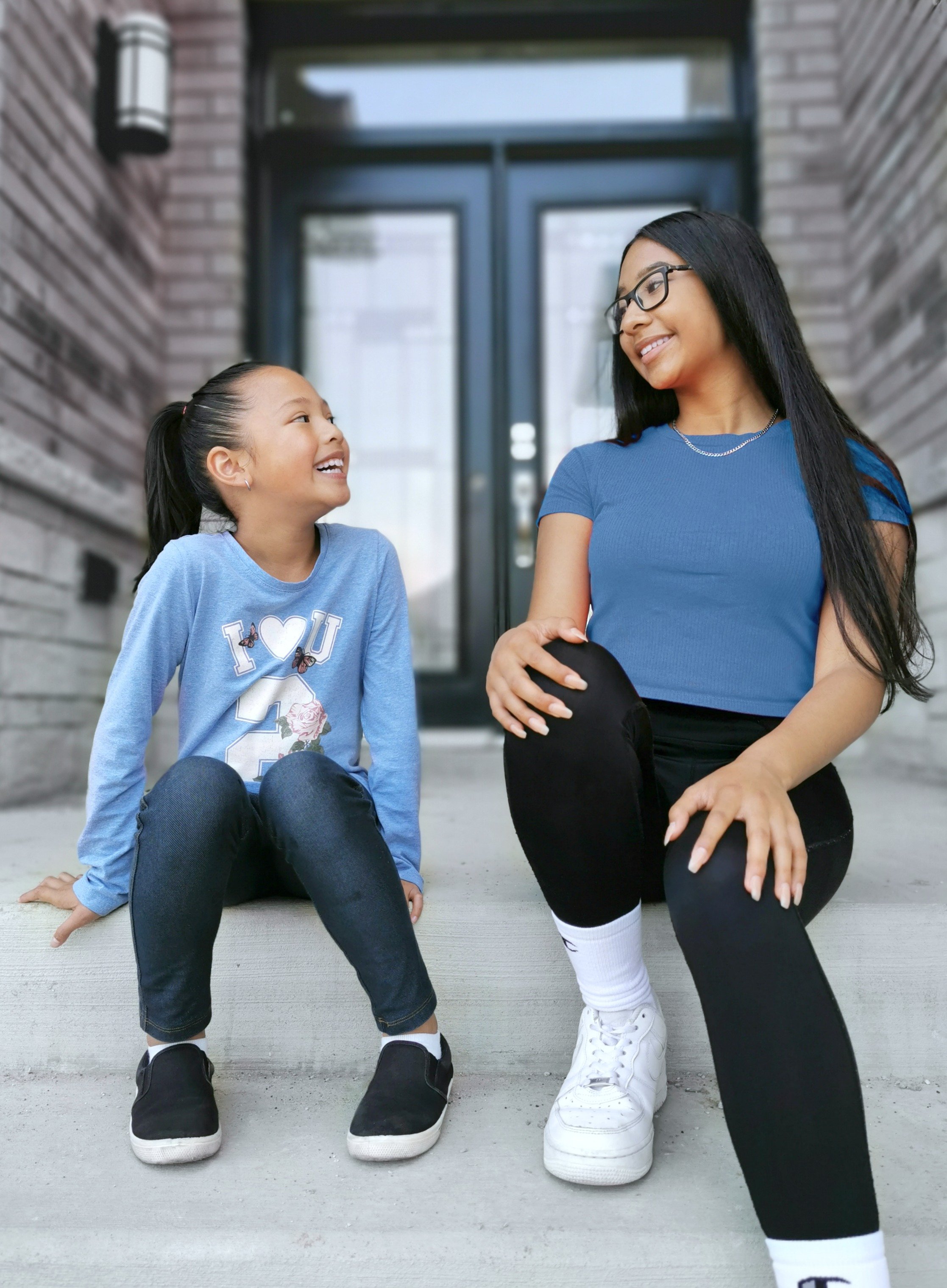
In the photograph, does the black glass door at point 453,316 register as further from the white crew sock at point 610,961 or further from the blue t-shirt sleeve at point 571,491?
the white crew sock at point 610,961

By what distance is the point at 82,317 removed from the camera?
265cm

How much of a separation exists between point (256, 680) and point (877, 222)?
255 cm

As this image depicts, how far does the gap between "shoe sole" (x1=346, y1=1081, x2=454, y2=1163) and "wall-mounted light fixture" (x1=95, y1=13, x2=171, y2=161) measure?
2.73 metres

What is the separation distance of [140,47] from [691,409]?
2.39m

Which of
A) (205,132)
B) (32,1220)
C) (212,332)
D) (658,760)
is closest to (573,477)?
(658,760)

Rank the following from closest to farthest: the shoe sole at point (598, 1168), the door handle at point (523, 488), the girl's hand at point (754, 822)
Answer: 1. the girl's hand at point (754, 822)
2. the shoe sole at point (598, 1168)
3. the door handle at point (523, 488)

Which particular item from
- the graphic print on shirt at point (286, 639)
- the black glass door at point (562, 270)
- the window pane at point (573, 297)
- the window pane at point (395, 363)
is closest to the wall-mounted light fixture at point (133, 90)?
the window pane at point (395, 363)

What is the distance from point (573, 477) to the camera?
126 cm

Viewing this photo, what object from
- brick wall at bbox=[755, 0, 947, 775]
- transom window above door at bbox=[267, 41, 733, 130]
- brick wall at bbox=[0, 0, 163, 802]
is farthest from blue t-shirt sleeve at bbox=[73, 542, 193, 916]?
transom window above door at bbox=[267, 41, 733, 130]

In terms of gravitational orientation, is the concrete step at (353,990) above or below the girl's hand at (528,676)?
below

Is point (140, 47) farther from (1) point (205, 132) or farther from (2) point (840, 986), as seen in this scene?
(2) point (840, 986)

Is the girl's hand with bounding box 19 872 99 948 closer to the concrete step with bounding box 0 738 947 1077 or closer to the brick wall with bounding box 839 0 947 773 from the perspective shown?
the concrete step with bounding box 0 738 947 1077

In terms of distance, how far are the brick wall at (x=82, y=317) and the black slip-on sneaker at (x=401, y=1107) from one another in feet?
4.85

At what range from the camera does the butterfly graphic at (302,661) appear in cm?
126
